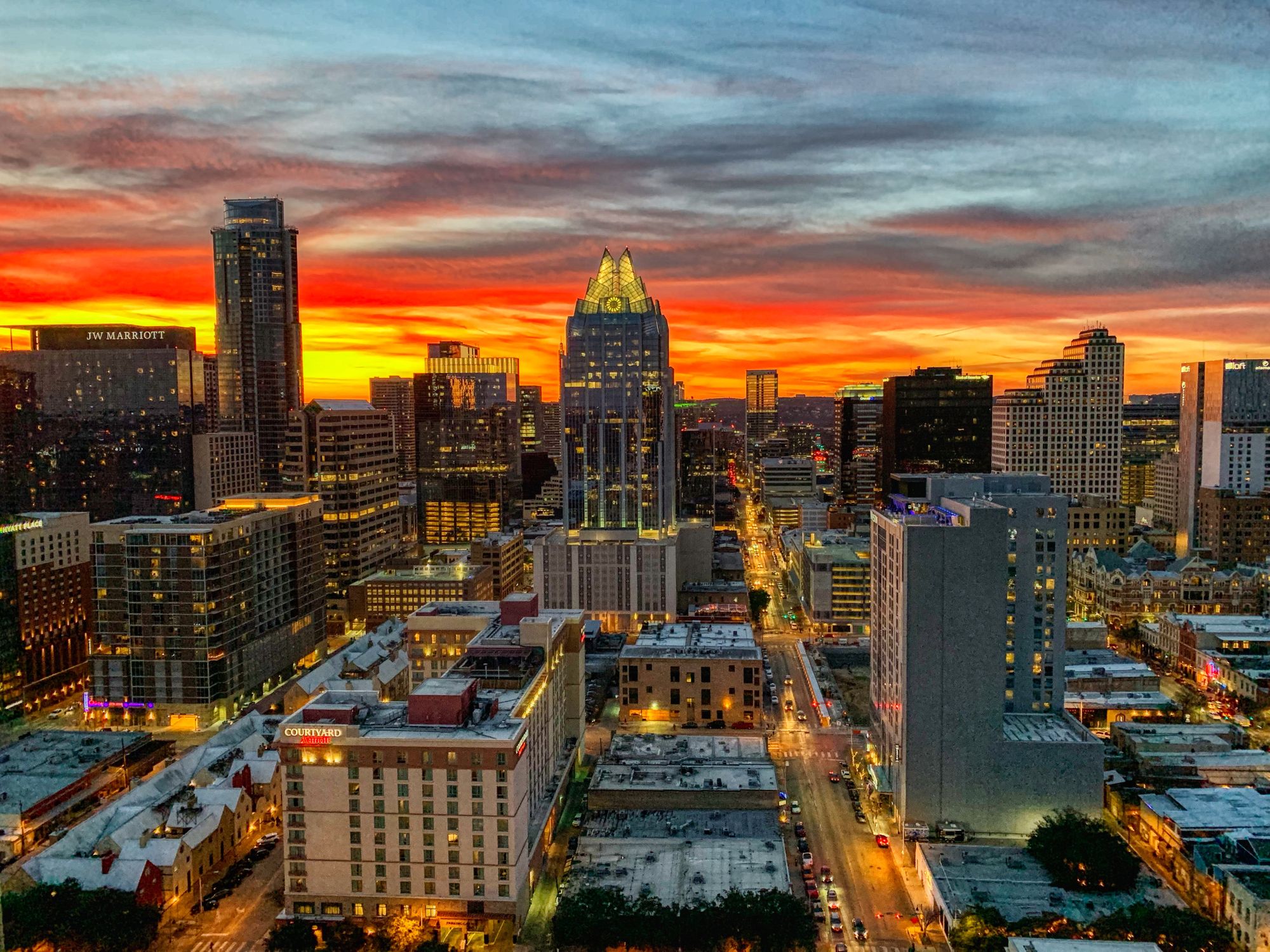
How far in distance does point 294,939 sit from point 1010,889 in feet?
164

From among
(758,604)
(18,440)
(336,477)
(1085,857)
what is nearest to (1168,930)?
(1085,857)

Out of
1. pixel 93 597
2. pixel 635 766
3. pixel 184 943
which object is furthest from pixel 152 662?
pixel 635 766

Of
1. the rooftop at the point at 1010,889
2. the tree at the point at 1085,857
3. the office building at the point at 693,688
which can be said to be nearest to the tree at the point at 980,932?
the rooftop at the point at 1010,889

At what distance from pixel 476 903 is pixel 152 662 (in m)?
66.4

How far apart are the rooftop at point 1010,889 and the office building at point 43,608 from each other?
347 feet

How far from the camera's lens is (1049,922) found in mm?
68000

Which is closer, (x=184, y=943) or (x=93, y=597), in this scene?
(x=184, y=943)

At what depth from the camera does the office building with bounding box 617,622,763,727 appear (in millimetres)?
120000

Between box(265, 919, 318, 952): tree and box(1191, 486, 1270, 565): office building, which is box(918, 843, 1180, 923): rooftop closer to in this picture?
box(265, 919, 318, 952): tree

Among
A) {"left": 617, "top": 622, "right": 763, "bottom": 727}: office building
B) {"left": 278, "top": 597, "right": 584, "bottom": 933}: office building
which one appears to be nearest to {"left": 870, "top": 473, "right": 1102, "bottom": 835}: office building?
{"left": 617, "top": 622, "right": 763, "bottom": 727}: office building

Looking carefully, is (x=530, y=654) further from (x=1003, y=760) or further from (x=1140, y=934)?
(x=1140, y=934)

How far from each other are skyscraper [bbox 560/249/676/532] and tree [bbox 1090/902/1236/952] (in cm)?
11305

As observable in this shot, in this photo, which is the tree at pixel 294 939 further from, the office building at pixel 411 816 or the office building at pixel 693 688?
the office building at pixel 693 688

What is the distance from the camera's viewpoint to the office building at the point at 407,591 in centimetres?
16412
